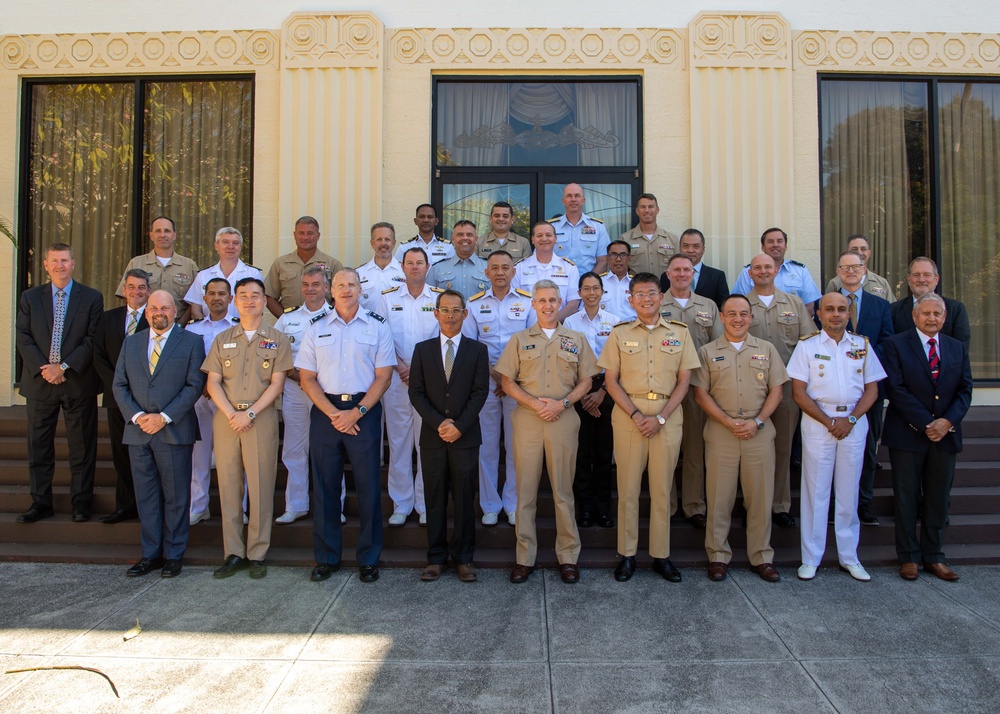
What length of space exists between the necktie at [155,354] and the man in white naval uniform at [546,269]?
9.34 ft

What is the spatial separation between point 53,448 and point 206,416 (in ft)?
4.18

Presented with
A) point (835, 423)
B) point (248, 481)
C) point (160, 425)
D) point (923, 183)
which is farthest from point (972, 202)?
point (160, 425)

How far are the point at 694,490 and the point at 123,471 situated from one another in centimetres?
453

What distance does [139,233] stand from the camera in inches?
325

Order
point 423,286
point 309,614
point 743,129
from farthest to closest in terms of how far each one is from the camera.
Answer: point 743,129, point 423,286, point 309,614

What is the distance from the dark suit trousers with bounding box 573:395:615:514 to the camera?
5.70 meters

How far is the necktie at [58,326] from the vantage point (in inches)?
235

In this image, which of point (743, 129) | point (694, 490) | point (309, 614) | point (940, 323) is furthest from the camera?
point (743, 129)

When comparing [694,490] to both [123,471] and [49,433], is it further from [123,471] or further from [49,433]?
[49,433]

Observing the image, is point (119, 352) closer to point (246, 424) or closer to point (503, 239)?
point (246, 424)

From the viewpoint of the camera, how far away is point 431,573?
16.5 ft

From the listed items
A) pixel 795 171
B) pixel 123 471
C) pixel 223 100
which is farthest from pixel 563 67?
pixel 123 471

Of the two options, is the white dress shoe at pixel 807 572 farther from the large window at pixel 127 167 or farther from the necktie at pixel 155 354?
the large window at pixel 127 167

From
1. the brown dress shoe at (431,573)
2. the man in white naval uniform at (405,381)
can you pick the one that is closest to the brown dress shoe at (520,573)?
the brown dress shoe at (431,573)
